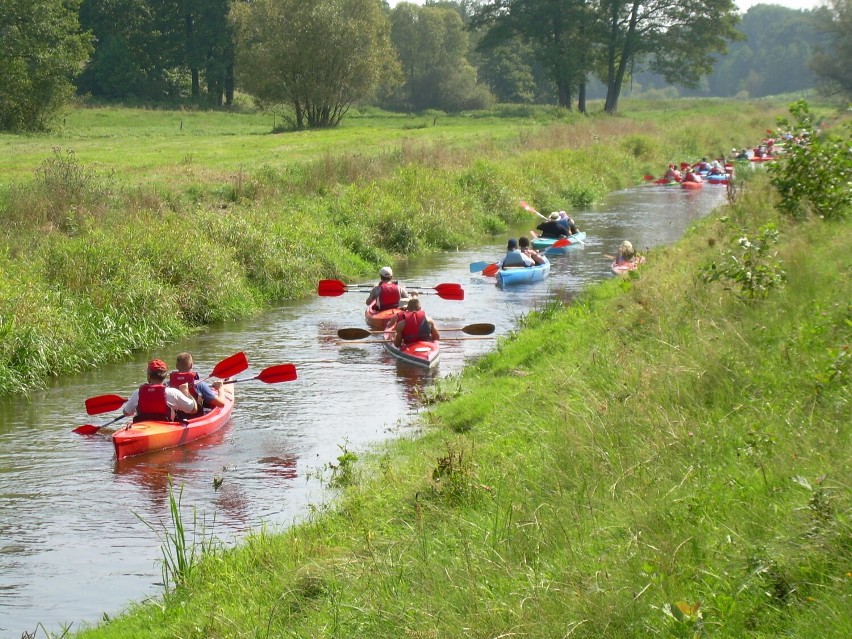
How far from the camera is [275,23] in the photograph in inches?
1764

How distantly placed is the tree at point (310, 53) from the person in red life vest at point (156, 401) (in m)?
35.8

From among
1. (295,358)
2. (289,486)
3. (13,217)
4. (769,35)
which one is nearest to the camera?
(289,486)

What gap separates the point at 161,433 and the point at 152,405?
404 millimetres

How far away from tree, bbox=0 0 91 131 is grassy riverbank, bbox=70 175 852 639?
36.5 meters

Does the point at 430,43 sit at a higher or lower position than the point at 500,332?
higher

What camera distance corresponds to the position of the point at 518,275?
65.8 feet

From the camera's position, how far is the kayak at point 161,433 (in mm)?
10617

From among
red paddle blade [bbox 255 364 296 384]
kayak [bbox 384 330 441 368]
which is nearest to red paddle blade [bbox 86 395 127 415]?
red paddle blade [bbox 255 364 296 384]

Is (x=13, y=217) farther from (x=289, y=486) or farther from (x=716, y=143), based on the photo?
(x=716, y=143)

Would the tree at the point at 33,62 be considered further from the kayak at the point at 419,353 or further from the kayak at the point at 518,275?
the kayak at the point at 419,353

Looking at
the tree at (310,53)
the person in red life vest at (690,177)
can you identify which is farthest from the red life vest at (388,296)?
the tree at (310,53)

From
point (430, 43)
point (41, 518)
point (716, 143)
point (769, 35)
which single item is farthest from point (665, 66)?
point (769, 35)

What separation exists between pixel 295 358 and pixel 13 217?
639 centimetres

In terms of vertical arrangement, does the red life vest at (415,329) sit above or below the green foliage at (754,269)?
below
